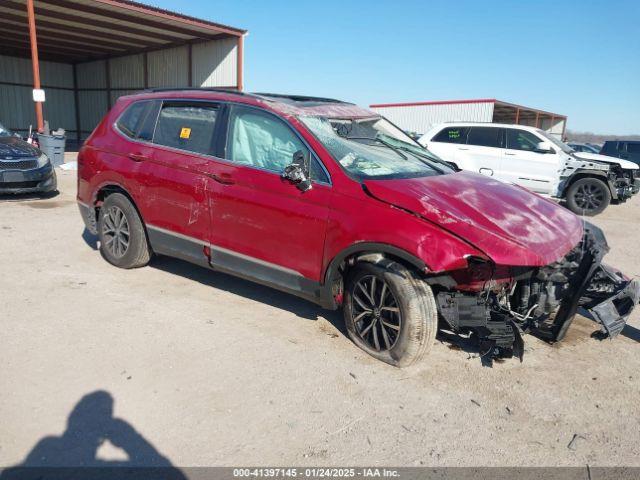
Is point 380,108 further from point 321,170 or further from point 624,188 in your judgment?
point 321,170

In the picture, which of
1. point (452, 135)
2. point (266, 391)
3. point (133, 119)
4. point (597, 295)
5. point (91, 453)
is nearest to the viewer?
point (91, 453)

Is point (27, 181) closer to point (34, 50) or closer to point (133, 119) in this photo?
point (133, 119)

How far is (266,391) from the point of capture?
3020mm

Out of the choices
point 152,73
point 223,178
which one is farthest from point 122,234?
point 152,73

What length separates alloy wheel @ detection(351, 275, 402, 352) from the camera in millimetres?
3312

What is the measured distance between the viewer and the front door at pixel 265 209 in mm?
3547

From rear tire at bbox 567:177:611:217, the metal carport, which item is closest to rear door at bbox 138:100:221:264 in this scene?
rear tire at bbox 567:177:611:217

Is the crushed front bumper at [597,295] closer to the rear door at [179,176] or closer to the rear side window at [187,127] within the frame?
the rear door at [179,176]

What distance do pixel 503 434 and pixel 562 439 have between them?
0.33 meters

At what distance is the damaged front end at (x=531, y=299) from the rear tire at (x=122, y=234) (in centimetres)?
304

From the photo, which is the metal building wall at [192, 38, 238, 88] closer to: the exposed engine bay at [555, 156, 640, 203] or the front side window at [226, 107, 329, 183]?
the exposed engine bay at [555, 156, 640, 203]

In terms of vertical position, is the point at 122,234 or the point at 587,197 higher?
the point at 587,197

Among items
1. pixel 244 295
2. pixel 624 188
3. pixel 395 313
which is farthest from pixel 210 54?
pixel 395 313

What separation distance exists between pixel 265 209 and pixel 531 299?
81.1 inches
